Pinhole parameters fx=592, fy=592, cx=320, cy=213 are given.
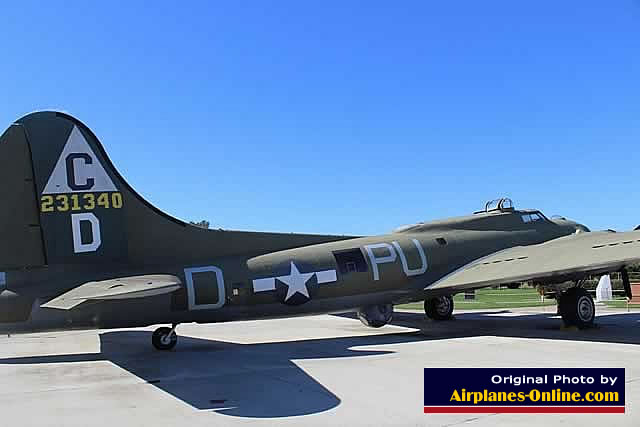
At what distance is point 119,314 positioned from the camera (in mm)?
14281

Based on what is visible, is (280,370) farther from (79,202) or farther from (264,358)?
(79,202)

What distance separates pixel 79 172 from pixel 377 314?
385 inches

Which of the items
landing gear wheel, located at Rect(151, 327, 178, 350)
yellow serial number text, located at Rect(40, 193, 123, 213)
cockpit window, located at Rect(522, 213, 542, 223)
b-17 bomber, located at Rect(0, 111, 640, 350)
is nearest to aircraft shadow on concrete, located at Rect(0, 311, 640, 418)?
landing gear wheel, located at Rect(151, 327, 178, 350)

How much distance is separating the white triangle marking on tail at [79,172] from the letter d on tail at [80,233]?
0.66 metres

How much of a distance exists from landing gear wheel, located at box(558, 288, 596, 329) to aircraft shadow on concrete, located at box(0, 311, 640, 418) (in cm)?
47

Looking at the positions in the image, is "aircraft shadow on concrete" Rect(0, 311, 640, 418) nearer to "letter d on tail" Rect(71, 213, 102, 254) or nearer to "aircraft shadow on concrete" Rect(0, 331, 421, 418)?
"aircraft shadow on concrete" Rect(0, 331, 421, 418)

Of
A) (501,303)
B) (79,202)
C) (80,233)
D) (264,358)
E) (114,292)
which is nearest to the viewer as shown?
(114,292)

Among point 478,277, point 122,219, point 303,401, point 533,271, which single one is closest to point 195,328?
point 122,219

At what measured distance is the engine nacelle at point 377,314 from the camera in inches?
738

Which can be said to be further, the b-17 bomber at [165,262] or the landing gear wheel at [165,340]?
the landing gear wheel at [165,340]

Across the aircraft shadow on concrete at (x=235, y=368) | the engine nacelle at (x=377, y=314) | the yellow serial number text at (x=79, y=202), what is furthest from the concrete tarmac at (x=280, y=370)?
the yellow serial number text at (x=79, y=202)

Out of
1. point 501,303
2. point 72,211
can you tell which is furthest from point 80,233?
point 501,303

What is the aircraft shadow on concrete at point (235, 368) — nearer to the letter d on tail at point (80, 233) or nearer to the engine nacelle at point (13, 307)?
the engine nacelle at point (13, 307)

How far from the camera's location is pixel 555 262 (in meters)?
17.7
